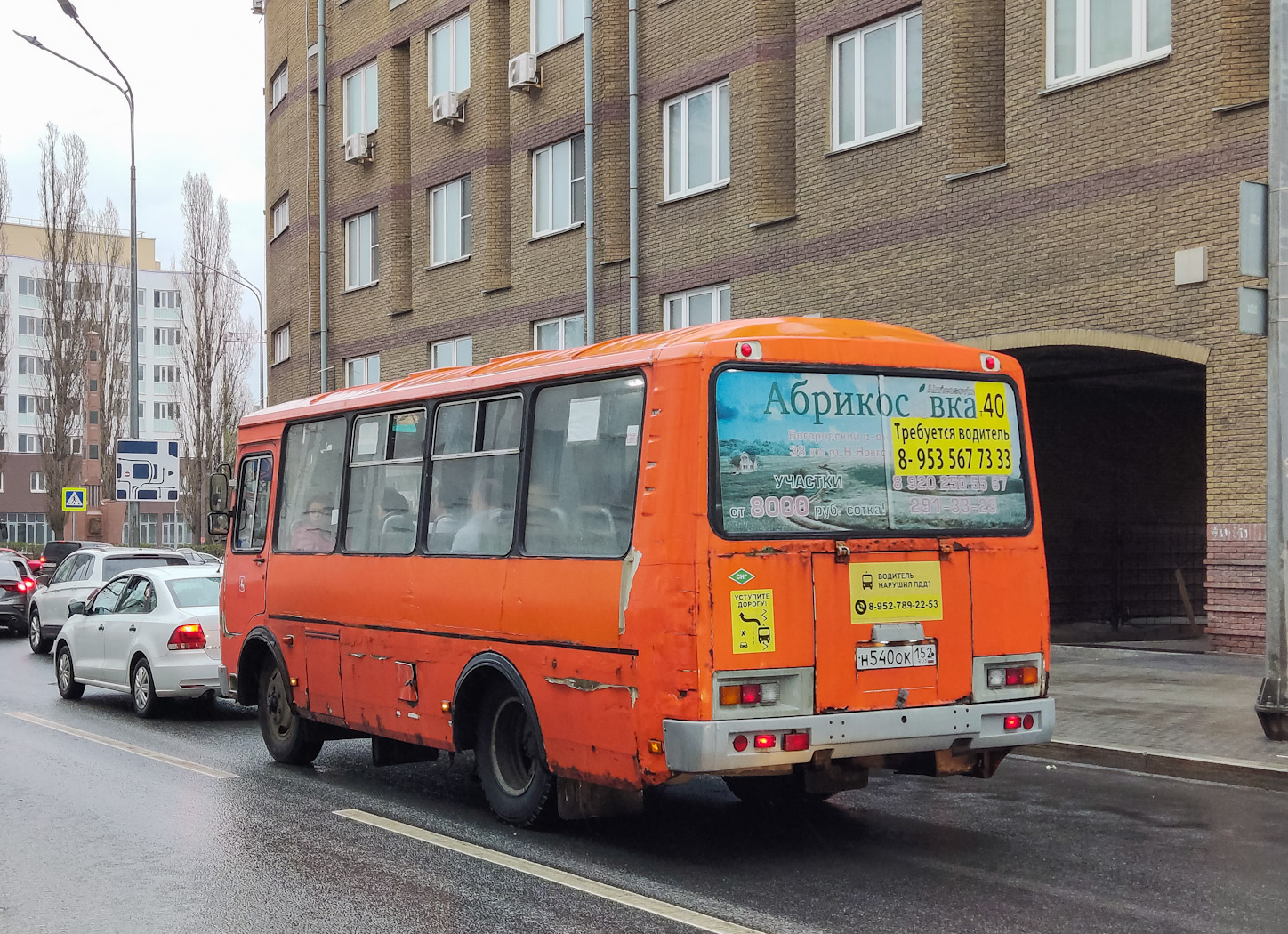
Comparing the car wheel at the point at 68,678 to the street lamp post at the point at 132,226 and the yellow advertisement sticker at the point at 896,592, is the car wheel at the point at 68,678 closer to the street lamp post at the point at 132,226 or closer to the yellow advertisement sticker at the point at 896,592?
the yellow advertisement sticker at the point at 896,592

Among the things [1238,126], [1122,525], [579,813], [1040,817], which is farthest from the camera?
[1122,525]

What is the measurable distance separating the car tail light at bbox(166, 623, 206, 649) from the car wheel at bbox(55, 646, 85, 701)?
2346mm

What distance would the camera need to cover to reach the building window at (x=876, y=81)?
→ 20172 millimetres

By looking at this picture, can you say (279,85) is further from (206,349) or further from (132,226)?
(206,349)

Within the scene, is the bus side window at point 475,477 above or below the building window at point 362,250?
below

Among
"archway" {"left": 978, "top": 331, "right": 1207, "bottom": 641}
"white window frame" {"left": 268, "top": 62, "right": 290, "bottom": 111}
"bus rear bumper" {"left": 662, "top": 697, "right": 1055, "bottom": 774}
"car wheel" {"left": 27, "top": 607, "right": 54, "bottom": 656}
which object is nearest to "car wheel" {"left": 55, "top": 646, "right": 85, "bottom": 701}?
"car wheel" {"left": 27, "top": 607, "right": 54, "bottom": 656}

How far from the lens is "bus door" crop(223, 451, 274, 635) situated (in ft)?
37.4

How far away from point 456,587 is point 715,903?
115 inches

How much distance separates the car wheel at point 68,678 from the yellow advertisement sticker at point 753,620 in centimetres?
1102

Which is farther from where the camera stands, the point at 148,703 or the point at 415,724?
the point at 148,703

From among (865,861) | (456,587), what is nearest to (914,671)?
(865,861)

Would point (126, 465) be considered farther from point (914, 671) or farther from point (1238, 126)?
point (914, 671)

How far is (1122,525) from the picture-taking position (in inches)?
965

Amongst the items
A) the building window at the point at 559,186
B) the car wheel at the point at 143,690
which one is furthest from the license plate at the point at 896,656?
the building window at the point at 559,186
